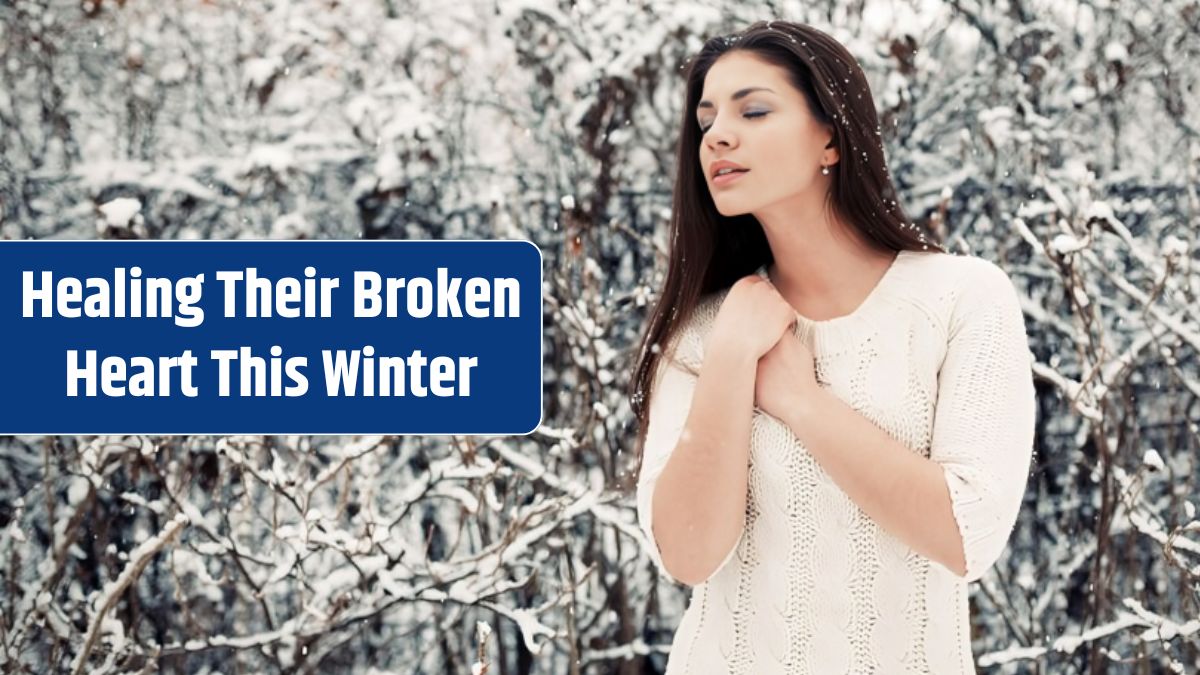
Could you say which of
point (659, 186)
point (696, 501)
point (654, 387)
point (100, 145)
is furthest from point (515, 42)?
point (696, 501)

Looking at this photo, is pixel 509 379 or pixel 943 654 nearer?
pixel 943 654

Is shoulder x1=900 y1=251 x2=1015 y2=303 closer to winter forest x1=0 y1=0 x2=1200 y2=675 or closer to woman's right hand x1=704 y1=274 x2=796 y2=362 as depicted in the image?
woman's right hand x1=704 y1=274 x2=796 y2=362

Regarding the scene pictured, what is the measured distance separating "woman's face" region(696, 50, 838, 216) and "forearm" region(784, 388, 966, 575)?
26cm

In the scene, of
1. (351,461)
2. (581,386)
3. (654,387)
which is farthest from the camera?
(581,386)

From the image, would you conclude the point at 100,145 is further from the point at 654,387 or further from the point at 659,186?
the point at 654,387

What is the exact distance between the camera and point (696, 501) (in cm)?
128

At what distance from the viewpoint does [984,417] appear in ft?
4.09

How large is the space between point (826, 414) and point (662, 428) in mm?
211

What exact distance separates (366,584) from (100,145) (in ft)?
4.08

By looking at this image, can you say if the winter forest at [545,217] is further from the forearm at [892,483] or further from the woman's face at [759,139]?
the forearm at [892,483]

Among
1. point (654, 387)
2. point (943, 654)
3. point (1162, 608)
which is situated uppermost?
point (654, 387)

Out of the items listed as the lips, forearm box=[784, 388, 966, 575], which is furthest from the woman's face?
forearm box=[784, 388, 966, 575]

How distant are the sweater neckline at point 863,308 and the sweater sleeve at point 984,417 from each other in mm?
95

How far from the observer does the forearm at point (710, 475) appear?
4.18 ft
